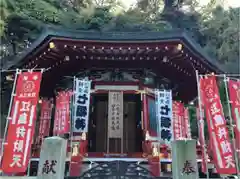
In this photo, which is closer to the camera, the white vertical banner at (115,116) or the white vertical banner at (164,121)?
the white vertical banner at (164,121)

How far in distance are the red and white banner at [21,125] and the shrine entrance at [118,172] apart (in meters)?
1.52

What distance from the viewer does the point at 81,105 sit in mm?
8398

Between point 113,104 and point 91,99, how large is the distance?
966 mm

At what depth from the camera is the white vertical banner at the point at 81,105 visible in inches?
324

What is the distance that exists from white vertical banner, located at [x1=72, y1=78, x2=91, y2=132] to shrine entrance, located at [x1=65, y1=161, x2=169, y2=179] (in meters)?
1.37

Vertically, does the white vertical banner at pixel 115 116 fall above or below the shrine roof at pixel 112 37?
below

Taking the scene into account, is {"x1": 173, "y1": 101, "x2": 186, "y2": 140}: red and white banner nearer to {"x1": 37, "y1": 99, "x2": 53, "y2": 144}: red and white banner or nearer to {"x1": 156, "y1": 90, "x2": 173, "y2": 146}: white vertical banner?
{"x1": 156, "y1": 90, "x2": 173, "y2": 146}: white vertical banner

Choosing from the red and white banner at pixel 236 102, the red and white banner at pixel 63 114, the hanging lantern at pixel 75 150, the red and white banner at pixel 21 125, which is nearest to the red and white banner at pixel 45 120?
the red and white banner at pixel 63 114

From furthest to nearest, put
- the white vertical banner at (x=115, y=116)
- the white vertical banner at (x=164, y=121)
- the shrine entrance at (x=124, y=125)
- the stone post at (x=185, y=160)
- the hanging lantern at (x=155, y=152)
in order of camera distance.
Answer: the shrine entrance at (x=124, y=125) < the white vertical banner at (x=115, y=116) < the white vertical banner at (x=164, y=121) < the hanging lantern at (x=155, y=152) < the stone post at (x=185, y=160)

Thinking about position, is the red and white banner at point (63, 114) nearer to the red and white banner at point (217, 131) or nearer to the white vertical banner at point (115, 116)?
the white vertical banner at point (115, 116)

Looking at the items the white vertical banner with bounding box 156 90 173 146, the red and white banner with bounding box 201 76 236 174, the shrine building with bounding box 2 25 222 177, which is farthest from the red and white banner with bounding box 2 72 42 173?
the red and white banner with bounding box 201 76 236 174

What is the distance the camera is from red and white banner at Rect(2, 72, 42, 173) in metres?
6.56

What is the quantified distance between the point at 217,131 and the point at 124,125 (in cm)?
336

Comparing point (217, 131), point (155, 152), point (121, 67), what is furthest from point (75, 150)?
point (217, 131)
